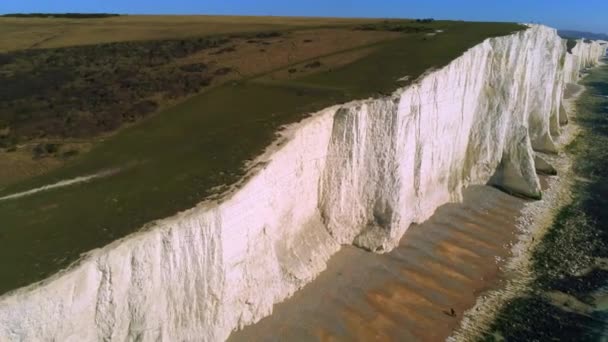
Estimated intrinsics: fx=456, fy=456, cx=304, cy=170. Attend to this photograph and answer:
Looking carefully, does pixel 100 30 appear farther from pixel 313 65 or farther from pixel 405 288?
pixel 405 288

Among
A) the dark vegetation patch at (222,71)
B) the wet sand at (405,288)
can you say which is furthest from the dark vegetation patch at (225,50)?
the wet sand at (405,288)

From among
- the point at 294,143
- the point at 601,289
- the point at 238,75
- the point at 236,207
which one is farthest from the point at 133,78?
the point at 601,289

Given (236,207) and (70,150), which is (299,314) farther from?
(70,150)

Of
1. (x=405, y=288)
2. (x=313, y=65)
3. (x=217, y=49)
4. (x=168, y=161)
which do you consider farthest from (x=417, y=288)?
(x=217, y=49)

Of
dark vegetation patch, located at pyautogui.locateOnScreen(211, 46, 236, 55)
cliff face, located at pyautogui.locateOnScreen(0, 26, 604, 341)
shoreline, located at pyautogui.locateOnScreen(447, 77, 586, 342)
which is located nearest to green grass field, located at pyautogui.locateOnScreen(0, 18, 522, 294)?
cliff face, located at pyautogui.locateOnScreen(0, 26, 604, 341)

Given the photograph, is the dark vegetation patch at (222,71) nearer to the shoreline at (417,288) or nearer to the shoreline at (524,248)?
the shoreline at (417,288)
